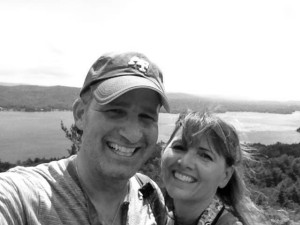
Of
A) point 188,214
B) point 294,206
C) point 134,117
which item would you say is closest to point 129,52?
point 134,117

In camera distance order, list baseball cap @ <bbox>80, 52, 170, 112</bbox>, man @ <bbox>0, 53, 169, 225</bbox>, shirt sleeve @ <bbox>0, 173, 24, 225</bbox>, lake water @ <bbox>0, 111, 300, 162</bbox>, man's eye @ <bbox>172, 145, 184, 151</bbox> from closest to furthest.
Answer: shirt sleeve @ <bbox>0, 173, 24, 225</bbox> → man @ <bbox>0, 53, 169, 225</bbox> → baseball cap @ <bbox>80, 52, 170, 112</bbox> → man's eye @ <bbox>172, 145, 184, 151</bbox> → lake water @ <bbox>0, 111, 300, 162</bbox>

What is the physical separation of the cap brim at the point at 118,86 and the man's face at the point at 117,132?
5 centimetres

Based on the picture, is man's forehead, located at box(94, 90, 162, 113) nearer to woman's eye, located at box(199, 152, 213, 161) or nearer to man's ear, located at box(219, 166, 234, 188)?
woman's eye, located at box(199, 152, 213, 161)

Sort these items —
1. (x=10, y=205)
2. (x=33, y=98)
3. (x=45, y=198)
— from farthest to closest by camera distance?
(x=33, y=98) < (x=45, y=198) < (x=10, y=205)

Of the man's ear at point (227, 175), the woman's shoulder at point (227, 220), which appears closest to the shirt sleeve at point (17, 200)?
the woman's shoulder at point (227, 220)

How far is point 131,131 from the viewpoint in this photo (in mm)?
1826

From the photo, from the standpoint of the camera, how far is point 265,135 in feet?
157

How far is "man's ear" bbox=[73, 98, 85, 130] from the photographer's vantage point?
6.42ft

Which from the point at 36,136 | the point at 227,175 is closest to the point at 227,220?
the point at 227,175

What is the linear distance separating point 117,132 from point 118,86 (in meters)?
0.26

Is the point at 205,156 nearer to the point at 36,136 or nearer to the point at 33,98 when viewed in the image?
the point at 36,136

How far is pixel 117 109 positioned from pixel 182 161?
101 cm

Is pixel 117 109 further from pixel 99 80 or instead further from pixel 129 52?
pixel 129 52

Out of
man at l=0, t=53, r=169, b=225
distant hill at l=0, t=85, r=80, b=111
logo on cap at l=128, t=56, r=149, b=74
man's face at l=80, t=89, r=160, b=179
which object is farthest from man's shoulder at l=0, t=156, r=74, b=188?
distant hill at l=0, t=85, r=80, b=111
